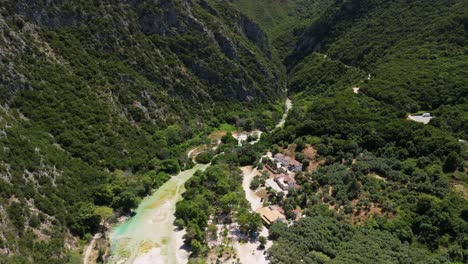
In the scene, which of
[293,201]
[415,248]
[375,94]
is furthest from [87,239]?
[375,94]

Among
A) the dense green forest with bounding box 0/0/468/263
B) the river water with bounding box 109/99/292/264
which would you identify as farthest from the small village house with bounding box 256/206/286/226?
the river water with bounding box 109/99/292/264

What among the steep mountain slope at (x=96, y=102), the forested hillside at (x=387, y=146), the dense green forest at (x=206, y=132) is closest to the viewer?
the steep mountain slope at (x=96, y=102)

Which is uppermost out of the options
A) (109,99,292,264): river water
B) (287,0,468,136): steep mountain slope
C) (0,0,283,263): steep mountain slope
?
(0,0,283,263): steep mountain slope

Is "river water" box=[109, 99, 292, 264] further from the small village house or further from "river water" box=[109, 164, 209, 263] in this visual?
the small village house

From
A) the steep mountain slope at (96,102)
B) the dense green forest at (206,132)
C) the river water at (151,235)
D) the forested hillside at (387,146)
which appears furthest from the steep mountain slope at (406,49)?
the river water at (151,235)

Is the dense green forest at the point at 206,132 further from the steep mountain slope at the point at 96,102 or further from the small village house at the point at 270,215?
the small village house at the point at 270,215

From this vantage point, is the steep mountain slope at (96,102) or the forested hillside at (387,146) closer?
the steep mountain slope at (96,102)
